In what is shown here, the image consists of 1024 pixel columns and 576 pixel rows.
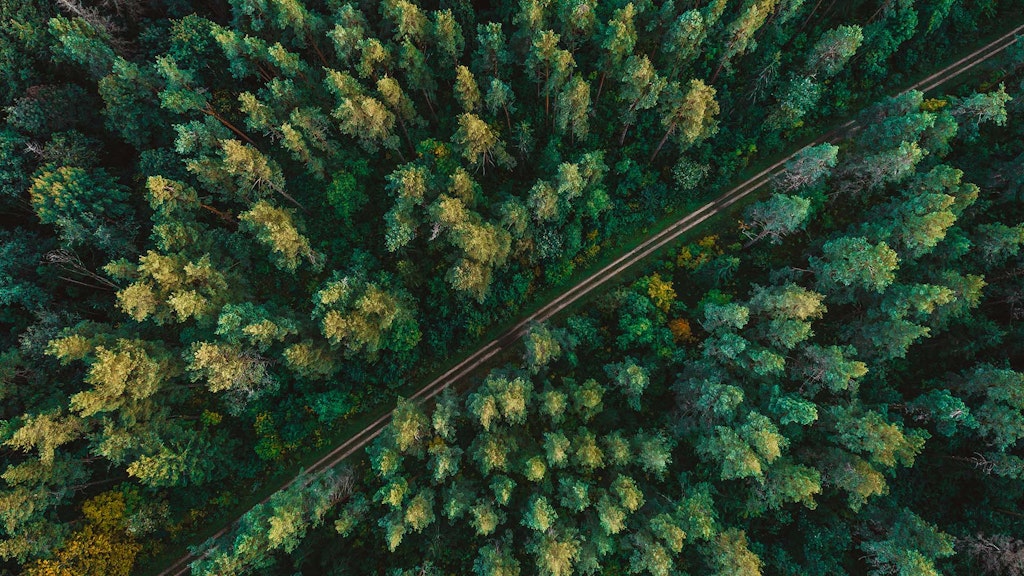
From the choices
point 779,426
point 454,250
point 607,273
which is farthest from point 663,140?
point 779,426

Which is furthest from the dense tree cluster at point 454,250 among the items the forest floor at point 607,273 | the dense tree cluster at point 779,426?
the forest floor at point 607,273

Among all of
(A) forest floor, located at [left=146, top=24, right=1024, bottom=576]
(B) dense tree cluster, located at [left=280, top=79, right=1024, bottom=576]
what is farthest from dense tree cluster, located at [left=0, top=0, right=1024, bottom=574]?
(A) forest floor, located at [left=146, top=24, right=1024, bottom=576]

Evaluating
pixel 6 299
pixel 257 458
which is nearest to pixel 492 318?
pixel 257 458

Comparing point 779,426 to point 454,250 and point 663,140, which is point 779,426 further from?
point 454,250

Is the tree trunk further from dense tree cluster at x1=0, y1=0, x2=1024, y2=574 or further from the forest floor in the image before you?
the forest floor

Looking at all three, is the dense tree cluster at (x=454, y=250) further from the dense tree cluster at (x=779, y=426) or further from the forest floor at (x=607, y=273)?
the forest floor at (x=607, y=273)
